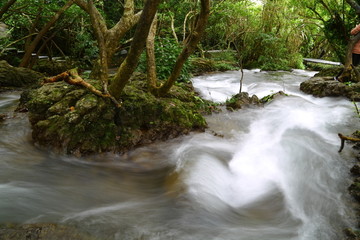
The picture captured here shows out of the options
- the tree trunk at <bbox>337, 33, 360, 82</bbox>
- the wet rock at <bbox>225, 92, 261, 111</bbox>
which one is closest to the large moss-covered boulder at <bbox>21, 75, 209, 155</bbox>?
the wet rock at <bbox>225, 92, 261, 111</bbox>

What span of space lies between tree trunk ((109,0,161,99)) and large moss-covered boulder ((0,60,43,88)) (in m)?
5.59

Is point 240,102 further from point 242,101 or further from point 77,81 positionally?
point 77,81

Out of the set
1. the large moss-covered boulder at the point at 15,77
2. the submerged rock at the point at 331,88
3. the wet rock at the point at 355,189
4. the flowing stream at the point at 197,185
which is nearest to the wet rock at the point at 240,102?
the flowing stream at the point at 197,185

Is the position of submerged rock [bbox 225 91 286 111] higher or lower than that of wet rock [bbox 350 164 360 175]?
higher

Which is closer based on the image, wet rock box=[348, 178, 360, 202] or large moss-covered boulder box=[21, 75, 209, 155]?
wet rock box=[348, 178, 360, 202]

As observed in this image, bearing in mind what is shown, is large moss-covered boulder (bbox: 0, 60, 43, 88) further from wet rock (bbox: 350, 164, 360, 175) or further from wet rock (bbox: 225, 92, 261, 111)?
wet rock (bbox: 350, 164, 360, 175)

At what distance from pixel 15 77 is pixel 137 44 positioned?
7036 millimetres

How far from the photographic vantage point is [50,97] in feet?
13.8

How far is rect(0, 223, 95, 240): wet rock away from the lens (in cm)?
185

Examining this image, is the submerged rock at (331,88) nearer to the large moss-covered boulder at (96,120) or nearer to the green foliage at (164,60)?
the green foliage at (164,60)

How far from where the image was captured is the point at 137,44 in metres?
3.04

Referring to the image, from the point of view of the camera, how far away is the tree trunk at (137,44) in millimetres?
2662

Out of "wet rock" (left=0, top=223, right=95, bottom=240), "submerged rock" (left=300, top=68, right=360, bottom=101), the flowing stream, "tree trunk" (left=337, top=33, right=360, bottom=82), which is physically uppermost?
"tree trunk" (left=337, top=33, right=360, bottom=82)

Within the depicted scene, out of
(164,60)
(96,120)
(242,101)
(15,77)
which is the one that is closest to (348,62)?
(242,101)
